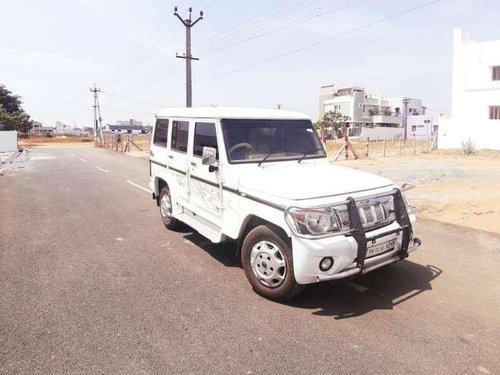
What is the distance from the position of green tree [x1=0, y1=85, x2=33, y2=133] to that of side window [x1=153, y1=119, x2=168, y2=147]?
5973 cm

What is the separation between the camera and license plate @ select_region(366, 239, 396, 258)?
4.08 meters

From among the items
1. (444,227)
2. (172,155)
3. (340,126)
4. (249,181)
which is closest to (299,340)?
(249,181)

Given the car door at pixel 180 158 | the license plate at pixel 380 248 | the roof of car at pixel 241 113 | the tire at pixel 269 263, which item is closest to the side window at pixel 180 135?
the car door at pixel 180 158

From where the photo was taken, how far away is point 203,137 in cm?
562

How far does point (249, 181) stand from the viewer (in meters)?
4.59

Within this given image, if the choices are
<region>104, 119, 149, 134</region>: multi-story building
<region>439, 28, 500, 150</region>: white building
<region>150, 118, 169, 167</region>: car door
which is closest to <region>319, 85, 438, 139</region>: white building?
<region>439, 28, 500, 150</region>: white building

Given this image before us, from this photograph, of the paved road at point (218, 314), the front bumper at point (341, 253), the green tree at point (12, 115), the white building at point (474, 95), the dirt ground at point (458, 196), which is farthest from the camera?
the green tree at point (12, 115)

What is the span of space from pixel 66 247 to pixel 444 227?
643cm

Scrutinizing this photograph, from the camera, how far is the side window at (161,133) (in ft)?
22.9

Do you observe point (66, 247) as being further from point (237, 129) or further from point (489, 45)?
point (489, 45)

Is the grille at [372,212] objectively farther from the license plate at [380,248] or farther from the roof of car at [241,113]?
the roof of car at [241,113]

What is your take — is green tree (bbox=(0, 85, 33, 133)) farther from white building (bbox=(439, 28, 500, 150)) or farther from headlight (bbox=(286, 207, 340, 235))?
headlight (bbox=(286, 207, 340, 235))

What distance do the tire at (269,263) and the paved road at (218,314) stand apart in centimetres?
15

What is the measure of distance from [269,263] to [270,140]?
6.07 feet
